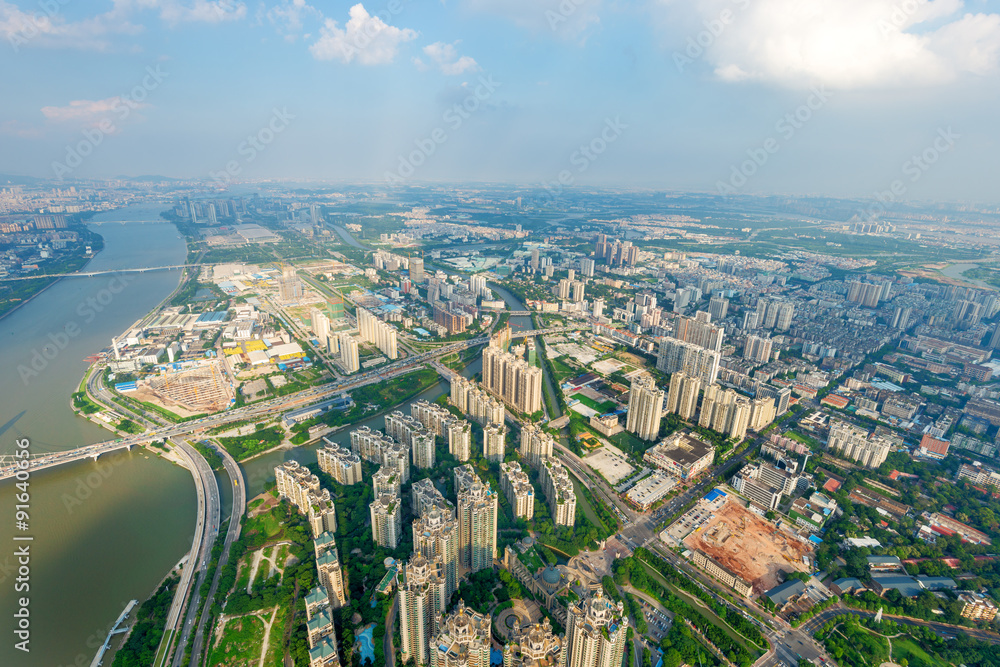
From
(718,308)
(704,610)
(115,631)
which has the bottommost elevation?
(115,631)

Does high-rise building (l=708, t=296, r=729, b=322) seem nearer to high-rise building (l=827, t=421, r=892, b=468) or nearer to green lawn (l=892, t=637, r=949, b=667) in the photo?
high-rise building (l=827, t=421, r=892, b=468)

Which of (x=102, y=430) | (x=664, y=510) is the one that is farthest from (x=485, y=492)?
(x=102, y=430)

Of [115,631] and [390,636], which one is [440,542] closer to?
[390,636]

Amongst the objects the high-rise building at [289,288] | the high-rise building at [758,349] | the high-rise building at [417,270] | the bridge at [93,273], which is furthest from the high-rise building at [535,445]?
the bridge at [93,273]

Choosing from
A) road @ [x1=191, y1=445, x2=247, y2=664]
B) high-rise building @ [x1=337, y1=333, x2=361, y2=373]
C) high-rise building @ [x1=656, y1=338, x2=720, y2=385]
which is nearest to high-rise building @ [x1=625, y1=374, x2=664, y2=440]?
high-rise building @ [x1=656, y1=338, x2=720, y2=385]

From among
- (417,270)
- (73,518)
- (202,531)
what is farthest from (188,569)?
(417,270)
